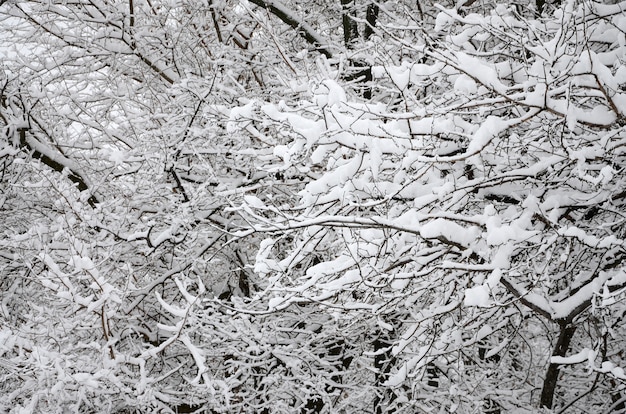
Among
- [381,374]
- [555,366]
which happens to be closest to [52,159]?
[381,374]

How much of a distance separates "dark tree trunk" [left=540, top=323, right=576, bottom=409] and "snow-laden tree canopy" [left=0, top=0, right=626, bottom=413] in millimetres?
30

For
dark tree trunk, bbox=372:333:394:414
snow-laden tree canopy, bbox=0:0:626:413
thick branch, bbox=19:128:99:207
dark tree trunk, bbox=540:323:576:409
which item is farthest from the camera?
thick branch, bbox=19:128:99:207

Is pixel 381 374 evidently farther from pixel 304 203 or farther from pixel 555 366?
pixel 304 203

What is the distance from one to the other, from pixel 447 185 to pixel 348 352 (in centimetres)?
346

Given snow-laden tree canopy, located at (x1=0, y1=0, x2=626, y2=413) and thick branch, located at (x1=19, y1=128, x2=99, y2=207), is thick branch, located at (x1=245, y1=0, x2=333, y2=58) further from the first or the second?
thick branch, located at (x1=19, y1=128, x2=99, y2=207)

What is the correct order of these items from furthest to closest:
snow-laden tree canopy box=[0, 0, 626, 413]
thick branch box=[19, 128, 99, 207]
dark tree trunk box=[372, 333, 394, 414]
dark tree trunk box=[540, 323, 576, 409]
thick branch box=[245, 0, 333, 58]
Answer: thick branch box=[245, 0, 333, 58] < thick branch box=[19, 128, 99, 207] < dark tree trunk box=[372, 333, 394, 414] < dark tree trunk box=[540, 323, 576, 409] < snow-laden tree canopy box=[0, 0, 626, 413]

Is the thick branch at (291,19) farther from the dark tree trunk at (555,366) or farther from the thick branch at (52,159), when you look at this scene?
the dark tree trunk at (555,366)

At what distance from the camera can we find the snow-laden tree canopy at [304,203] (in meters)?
2.97

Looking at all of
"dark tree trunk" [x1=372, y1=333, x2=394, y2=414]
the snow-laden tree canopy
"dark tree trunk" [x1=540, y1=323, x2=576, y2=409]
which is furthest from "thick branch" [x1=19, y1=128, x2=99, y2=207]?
"dark tree trunk" [x1=540, y1=323, x2=576, y2=409]

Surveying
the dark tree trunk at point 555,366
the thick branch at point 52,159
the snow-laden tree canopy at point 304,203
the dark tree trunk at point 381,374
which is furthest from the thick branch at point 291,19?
the dark tree trunk at point 555,366

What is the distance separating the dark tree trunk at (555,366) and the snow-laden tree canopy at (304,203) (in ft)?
0.10

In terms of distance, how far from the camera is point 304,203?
11.4 ft

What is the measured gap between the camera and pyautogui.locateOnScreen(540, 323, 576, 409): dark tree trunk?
3.72 meters

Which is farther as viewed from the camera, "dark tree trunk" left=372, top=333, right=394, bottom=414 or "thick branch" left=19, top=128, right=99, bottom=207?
"thick branch" left=19, top=128, right=99, bottom=207
